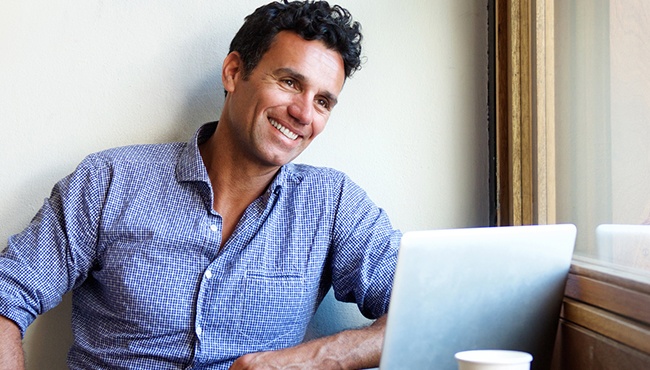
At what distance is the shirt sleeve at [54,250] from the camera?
62.4 inches

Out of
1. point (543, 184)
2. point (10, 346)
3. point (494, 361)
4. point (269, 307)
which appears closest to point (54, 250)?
point (10, 346)

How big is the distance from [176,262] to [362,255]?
41cm

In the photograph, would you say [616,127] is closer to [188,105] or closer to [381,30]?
[381,30]

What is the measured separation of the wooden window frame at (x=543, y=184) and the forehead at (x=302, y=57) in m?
0.48

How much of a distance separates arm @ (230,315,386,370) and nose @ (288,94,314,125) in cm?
48

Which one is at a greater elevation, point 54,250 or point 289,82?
point 289,82

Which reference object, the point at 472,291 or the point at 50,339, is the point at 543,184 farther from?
the point at 50,339

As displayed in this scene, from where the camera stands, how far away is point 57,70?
1.85 m

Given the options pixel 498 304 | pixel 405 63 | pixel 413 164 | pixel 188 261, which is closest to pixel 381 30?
pixel 405 63

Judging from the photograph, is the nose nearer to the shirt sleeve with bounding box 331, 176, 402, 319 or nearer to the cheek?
the cheek

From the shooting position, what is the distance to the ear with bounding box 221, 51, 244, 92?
1807 mm

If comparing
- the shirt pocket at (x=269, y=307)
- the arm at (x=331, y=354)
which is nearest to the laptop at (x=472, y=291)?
the arm at (x=331, y=354)

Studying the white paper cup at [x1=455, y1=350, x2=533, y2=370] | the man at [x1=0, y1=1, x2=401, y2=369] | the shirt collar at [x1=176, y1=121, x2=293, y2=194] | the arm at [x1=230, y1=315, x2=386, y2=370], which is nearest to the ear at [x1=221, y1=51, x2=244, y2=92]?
the man at [x1=0, y1=1, x2=401, y2=369]

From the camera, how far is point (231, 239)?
5.53 ft
